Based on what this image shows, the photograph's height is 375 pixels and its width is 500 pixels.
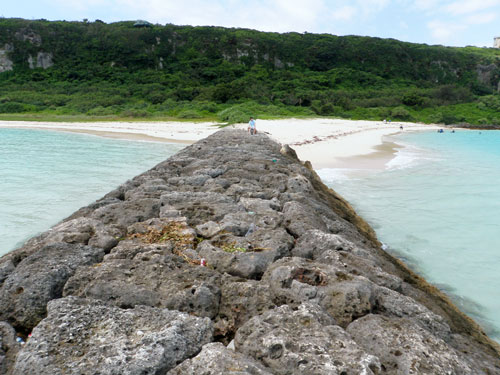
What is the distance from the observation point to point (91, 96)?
4259 cm

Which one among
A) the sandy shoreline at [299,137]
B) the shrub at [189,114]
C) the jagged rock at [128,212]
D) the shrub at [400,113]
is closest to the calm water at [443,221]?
the sandy shoreline at [299,137]

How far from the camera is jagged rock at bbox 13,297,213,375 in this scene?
1.75 metres

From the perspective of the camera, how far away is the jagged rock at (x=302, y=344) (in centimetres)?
180

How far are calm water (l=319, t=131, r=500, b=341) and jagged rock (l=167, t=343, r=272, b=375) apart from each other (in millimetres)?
3499

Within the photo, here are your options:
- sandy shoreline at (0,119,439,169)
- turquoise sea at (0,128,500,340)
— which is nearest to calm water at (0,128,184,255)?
turquoise sea at (0,128,500,340)

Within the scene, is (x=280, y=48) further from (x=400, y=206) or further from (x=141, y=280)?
(x=141, y=280)

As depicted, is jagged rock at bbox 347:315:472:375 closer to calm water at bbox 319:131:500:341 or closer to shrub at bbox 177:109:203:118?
calm water at bbox 319:131:500:341

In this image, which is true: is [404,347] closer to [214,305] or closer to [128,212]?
[214,305]

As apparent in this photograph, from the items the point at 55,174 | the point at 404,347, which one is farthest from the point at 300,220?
the point at 55,174

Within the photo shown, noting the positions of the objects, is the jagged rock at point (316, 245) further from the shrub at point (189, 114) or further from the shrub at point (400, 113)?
the shrub at point (400, 113)

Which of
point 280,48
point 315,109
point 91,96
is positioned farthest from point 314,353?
point 280,48

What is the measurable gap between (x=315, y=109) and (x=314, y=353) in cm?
3912

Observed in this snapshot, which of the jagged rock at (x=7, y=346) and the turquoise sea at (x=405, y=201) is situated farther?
the turquoise sea at (x=405, y=201)

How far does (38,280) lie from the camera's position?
→ 2.52 meters
